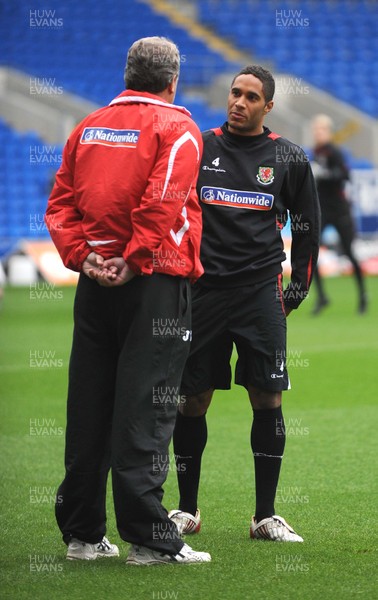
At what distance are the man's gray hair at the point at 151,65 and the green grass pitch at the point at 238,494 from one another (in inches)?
72.6

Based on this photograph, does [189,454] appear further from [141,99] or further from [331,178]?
[331,178]

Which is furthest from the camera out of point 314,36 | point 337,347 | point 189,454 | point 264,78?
point 314,36

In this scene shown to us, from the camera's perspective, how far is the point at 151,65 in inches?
163

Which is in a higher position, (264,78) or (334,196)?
(334,196)

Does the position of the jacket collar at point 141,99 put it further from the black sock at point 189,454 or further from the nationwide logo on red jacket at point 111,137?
the black sock at point 189,454

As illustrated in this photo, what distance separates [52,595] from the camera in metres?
3.88

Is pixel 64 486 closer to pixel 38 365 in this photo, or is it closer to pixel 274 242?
pixel 274 242

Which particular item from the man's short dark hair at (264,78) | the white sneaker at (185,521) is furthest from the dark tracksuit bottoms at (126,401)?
the man's short dark hair at (264,78)

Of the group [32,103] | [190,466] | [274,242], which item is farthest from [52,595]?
[32,103]

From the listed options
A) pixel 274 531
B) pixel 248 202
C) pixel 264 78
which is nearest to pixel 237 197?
pixel 248 202

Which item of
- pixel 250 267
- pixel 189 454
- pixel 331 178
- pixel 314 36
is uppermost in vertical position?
pixel 314 36

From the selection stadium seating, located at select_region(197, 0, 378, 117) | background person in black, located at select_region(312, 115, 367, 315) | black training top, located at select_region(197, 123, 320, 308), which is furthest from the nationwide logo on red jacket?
stadium seating, located at select_region(197, 0, 378, 117)

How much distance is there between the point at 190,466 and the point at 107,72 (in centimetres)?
2244

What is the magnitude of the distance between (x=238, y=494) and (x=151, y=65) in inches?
97.8
